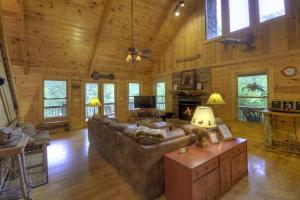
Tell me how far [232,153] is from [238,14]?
15.0ft

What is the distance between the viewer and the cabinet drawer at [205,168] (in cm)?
179

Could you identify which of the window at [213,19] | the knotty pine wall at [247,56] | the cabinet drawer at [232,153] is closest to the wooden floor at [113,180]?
the cabinet drawer at [232,153]

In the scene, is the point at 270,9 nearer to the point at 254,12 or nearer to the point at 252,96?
the point at 254,12

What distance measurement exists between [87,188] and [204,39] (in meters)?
5.79

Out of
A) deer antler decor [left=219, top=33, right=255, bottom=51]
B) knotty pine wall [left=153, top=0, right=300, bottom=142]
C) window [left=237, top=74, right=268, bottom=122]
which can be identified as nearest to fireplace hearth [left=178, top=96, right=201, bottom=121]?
knotty pine wall [left=153, top=0, right=300, bottom=142]

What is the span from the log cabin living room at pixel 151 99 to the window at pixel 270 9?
25 mm

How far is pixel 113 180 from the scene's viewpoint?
8.94 ft

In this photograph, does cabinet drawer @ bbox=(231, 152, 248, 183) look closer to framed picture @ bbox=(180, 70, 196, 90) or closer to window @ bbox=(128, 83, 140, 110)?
framed picture @ bbox=(180, 70, 196, 90)

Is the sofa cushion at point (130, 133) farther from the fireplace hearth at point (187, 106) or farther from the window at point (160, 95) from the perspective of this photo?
the window at point (160, 95)

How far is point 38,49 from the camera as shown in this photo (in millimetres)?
5383

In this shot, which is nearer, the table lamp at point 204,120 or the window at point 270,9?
the table lamp at point 204,120

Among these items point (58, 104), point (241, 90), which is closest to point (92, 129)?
point (58, 104)

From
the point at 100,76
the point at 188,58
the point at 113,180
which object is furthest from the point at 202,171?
the point at 100,76

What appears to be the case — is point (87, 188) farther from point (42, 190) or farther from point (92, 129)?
point (92, 129)
